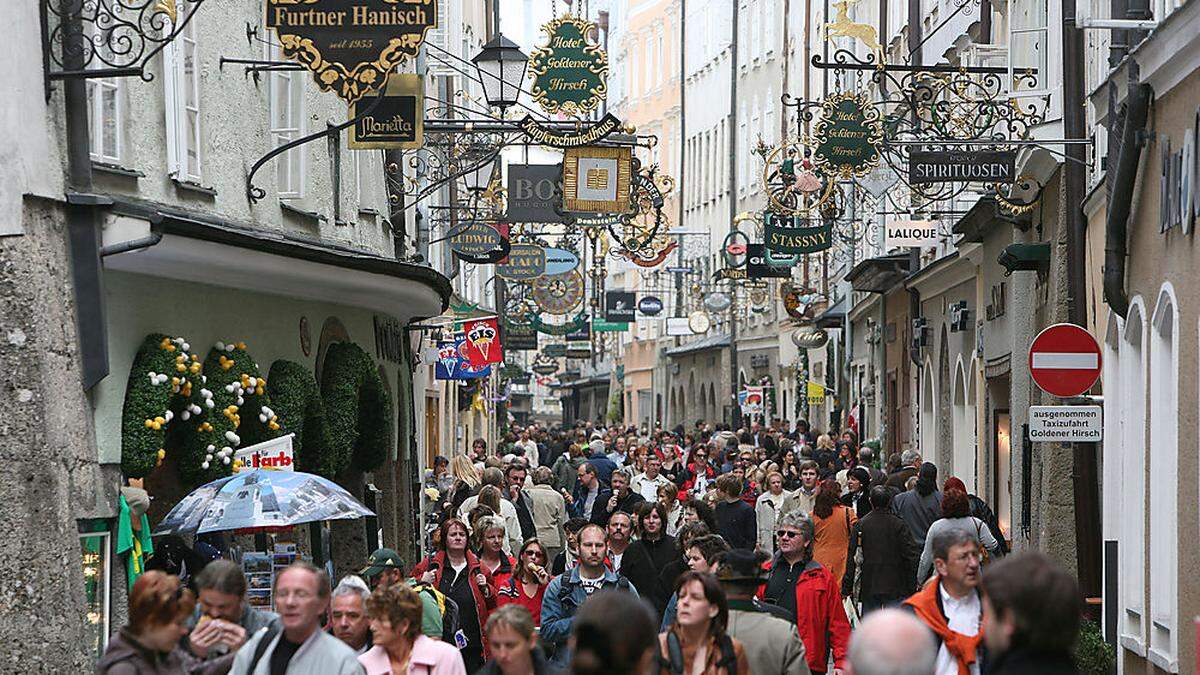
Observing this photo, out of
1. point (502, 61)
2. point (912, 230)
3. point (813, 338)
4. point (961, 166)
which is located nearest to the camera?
point (961, 166)

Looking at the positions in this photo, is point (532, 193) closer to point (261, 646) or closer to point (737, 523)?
point (737, 523)

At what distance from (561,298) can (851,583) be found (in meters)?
29.8

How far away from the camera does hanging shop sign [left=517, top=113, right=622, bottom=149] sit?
21719 mm

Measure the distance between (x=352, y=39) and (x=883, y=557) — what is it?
17.6 ft

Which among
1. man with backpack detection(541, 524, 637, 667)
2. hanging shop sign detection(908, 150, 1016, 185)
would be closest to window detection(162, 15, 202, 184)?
man with backpack detection(541, 524, 637, 667)

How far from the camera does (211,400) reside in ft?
48.6

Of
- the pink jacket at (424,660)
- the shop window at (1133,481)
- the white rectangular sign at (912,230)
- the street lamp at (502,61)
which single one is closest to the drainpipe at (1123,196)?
the shop window at (1133,481)

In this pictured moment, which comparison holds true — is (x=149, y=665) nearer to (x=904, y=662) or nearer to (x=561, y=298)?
(x=904, y=662)

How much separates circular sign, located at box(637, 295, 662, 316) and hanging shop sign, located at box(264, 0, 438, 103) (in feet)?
166

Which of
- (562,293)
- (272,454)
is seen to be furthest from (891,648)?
(562,293)

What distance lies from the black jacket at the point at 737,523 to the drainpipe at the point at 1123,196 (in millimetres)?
3870

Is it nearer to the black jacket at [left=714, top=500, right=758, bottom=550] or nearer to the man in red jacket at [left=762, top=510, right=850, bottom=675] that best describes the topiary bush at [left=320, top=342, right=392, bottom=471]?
the black jacket at [left=714, top=500, right=758, bottom=550]

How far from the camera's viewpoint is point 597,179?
24266mm

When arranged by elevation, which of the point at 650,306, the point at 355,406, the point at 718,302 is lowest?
the point at 355,406
